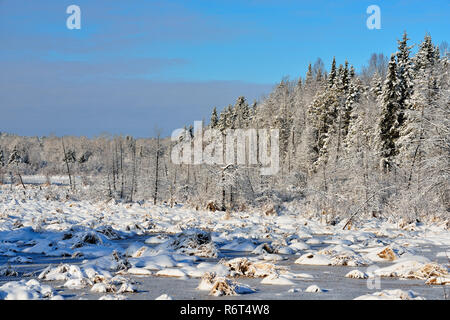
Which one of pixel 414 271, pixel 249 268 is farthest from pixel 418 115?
pixel 249 268

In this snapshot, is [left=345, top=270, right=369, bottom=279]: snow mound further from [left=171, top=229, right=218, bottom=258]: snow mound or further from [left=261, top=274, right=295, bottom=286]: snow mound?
[left=171, top=229, right=218, bottom=258]: snow mound

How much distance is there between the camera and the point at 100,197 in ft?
137

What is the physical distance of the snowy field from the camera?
28.2 feet

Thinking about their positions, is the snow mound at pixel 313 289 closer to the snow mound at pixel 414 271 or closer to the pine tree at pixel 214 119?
the snow mound at pixel 414 271

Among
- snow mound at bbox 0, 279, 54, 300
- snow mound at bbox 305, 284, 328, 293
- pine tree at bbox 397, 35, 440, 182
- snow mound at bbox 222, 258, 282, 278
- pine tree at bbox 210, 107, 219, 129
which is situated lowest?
snow mound at bbox 222, 258, 282, 278

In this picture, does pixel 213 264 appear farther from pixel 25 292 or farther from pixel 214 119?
pixel 214 119

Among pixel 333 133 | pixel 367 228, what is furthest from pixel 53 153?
pixel 367 228

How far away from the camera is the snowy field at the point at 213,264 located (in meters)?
8.61

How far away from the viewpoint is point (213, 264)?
474 inches

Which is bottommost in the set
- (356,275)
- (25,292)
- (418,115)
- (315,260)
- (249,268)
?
(315,260)

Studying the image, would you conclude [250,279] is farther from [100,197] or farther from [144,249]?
[100,197]

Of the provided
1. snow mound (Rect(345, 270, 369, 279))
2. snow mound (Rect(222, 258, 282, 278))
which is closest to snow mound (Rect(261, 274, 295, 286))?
snow mound (Rect(222, 258, 282, 278))
